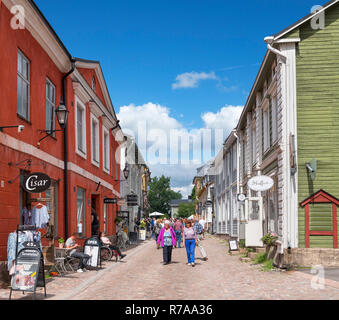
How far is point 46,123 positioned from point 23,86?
2251mm

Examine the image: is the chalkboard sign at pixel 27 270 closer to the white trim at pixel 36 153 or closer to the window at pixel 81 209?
the white trim at pixel 36 153

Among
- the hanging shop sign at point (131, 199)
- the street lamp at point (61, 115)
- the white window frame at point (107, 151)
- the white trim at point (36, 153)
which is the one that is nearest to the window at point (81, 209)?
the white trim at point (36, 153)

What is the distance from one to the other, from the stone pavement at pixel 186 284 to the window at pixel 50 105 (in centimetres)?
452

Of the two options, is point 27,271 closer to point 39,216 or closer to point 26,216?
point 26,216

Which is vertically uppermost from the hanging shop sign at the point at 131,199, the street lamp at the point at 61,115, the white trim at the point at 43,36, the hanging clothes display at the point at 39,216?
the white trim at the point at 43,36

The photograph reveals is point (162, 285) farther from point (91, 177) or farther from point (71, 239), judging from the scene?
point (91, 177)

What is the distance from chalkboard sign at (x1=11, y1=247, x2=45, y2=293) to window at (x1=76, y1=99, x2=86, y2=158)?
894 cm

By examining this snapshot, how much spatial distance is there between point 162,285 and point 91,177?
32.3 ft

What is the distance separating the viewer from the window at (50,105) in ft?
48.6

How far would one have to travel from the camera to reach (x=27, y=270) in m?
9.12
